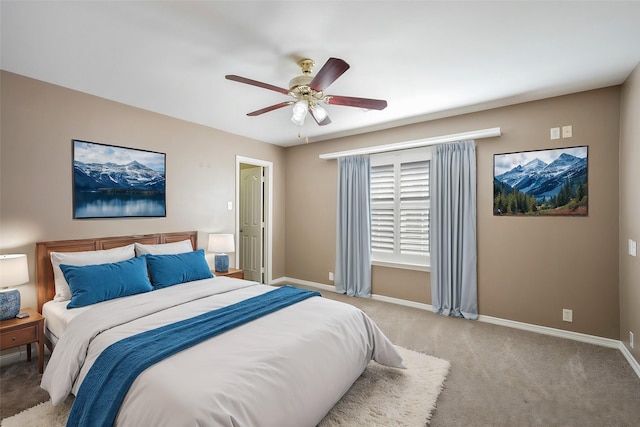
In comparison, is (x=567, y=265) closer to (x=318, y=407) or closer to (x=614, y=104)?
(x=614, y=104)

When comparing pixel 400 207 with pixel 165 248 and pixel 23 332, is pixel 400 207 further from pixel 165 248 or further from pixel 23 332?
pixel 23 332

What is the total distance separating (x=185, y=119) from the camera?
4.07 metres

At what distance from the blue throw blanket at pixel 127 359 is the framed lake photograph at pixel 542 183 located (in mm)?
3175

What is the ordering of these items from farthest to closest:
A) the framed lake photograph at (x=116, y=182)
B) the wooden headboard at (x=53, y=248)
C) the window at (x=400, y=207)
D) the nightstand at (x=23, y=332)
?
the window at (x=400, y=207), the framed lake photograph at (x=116, y=182), the wooden headboard at (x=53, y=248), the nightstand at (x=23, y=332)

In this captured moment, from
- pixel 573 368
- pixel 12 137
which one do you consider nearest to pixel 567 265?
pixel 573 368

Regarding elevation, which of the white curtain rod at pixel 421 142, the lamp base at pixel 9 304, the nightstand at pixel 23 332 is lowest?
the nightstand at pixel 23 332

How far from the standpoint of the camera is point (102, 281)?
8.82 ft

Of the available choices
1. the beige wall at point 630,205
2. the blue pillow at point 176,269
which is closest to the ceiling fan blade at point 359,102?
the beige wall at point 630,205

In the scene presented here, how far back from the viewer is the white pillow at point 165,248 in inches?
132

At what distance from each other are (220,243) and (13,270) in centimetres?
205

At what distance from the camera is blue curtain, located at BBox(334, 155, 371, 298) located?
465cm

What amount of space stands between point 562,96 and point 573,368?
8.80 feet

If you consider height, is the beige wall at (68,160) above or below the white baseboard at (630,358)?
above

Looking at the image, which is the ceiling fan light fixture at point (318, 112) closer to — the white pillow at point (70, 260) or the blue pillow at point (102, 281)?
the blue pillow at point (102, 281)
